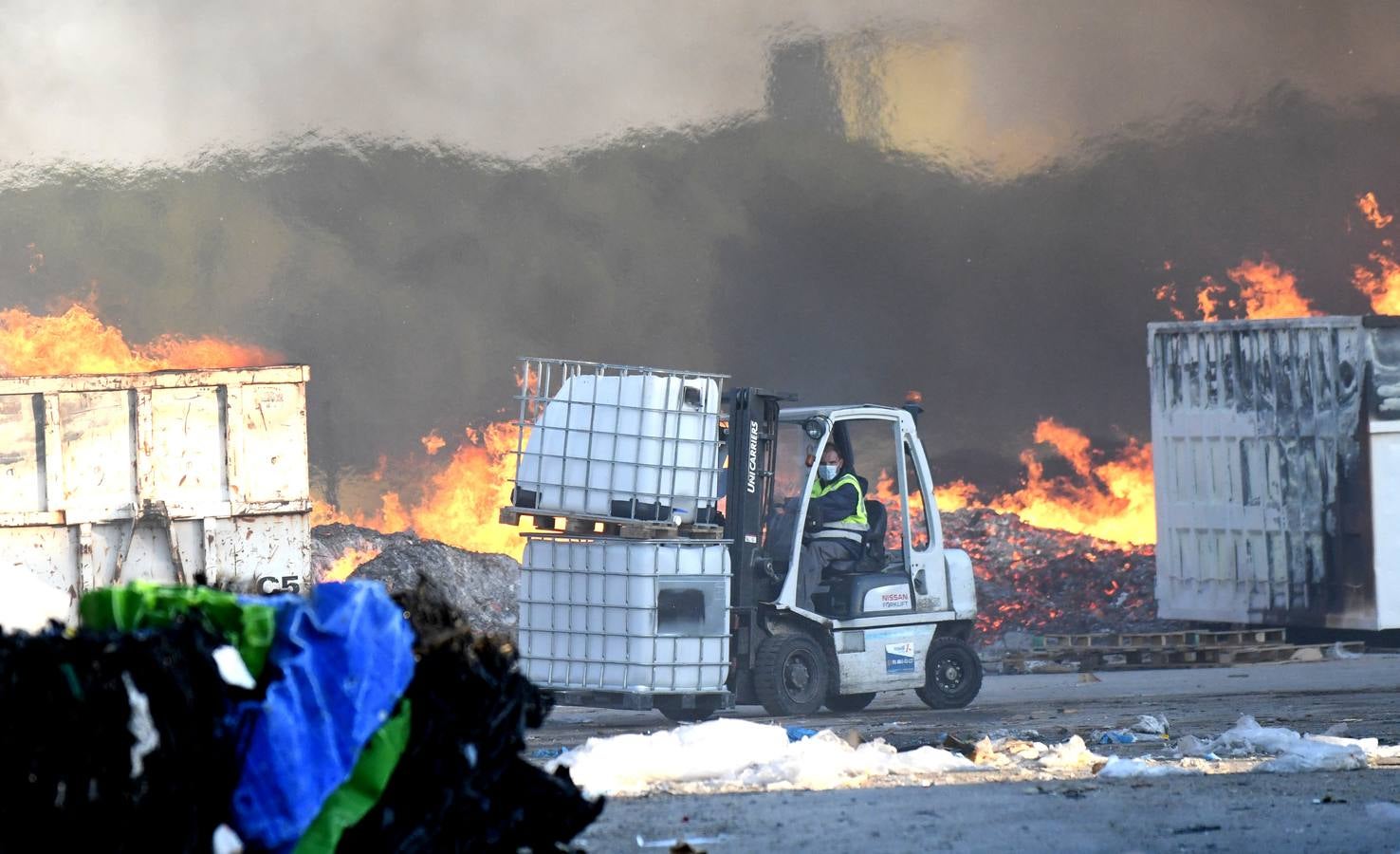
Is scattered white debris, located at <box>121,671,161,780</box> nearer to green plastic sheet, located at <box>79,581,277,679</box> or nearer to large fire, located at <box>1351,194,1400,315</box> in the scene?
green plastic sheet, located at <box>79,581,277,679</box>

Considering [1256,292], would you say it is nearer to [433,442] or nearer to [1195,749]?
[433,442]

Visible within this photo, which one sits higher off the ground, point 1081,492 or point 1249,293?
point 1249,293

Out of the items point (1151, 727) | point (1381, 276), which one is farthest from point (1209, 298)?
point (1151, 727)

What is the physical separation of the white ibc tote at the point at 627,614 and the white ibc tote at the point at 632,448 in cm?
29

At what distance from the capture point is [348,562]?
18906 millimetres

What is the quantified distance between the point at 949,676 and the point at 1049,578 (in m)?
7.72

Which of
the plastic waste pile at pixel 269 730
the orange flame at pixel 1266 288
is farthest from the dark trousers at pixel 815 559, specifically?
the orange flame at pixel 1266 288

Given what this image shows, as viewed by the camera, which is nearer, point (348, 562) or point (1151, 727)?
point (1151, 727)

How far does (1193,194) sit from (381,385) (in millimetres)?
12096

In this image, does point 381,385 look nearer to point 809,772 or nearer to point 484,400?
point 484,400

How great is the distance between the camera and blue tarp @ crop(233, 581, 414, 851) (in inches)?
173

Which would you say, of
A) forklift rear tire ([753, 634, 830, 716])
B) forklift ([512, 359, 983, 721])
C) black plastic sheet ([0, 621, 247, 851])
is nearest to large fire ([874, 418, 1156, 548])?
forklift ([512, 359, 983, 721])

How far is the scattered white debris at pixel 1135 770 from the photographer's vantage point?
828 centimetres

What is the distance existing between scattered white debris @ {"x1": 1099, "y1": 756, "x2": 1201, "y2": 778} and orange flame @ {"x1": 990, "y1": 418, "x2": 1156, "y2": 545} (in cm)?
1494
